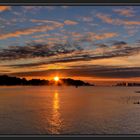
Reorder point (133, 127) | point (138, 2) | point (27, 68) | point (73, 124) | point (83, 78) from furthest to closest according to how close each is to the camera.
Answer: point (73, 124) → point (133, 127) → point (83, 78) → point (27, 68) → point (138, 2)

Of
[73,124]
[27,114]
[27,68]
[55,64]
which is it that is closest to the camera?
[55,64]

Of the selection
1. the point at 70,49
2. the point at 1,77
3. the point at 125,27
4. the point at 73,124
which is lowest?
the point at 73,124

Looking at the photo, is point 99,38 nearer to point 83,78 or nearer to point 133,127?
point 83,78

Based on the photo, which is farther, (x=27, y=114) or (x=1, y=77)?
(x=27, y=114)

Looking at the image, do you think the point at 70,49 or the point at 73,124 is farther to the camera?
the point at 73,124

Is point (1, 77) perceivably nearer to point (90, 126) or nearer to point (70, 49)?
point (70, 49)

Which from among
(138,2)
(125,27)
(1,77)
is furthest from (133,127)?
(138,2)

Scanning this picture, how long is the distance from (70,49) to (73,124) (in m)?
5.24

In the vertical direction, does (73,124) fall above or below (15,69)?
below

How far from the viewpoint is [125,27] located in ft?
23.6

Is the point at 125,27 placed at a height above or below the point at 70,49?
above

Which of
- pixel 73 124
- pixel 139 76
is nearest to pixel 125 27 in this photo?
pixel 139 76

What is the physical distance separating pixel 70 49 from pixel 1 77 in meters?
1.53

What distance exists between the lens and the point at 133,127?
1020 centimetres
